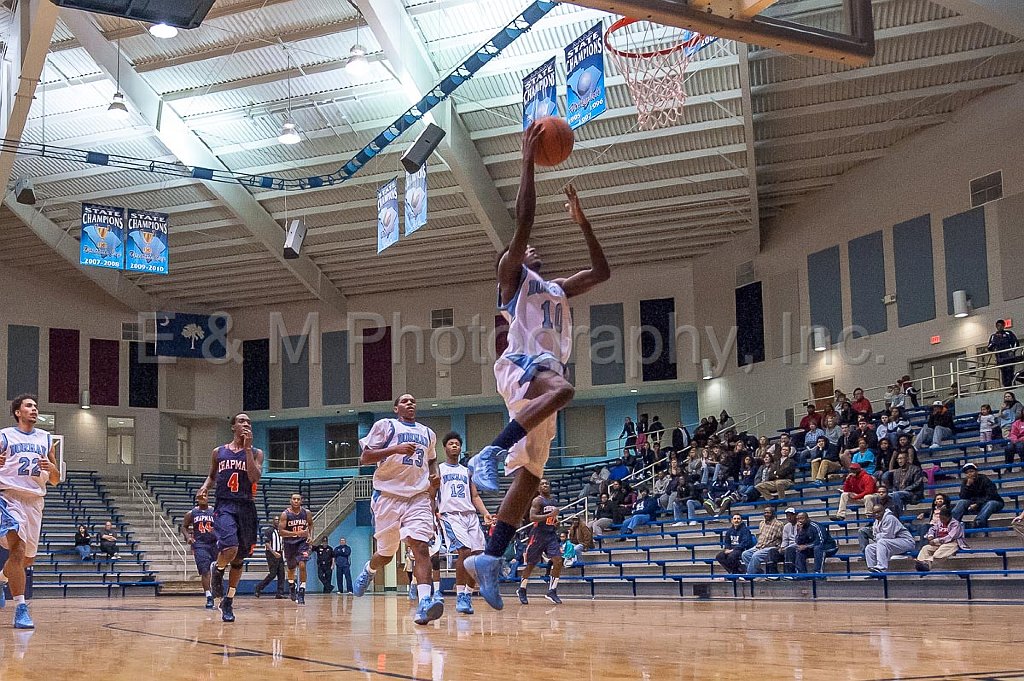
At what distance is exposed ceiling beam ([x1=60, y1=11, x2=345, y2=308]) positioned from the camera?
831 inches

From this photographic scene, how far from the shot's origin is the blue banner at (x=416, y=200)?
69.5ft

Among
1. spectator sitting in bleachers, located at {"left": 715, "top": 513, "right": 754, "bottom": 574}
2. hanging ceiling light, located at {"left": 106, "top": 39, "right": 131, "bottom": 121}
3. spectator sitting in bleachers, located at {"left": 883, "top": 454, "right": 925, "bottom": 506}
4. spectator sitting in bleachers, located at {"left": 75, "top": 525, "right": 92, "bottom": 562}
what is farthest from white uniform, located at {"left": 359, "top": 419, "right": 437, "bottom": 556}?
spectator sitting in bleachers, located at {"left": 75, "top": 525, "right": 92, "bottom": 562}

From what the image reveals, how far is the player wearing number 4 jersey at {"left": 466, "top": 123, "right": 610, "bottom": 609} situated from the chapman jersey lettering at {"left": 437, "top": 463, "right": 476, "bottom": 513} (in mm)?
5332

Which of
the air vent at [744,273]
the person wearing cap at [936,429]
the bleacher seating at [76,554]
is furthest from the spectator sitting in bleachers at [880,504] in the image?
the bleacher seating at [76,554]

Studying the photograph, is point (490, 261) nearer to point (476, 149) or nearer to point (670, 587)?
point (476, 149)

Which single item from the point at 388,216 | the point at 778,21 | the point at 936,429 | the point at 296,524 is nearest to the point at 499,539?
the point at 778,21

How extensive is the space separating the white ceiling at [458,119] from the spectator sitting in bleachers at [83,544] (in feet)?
27.3

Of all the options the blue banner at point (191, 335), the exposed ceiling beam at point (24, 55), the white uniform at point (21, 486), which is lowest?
the white uniform at point (21, 486)

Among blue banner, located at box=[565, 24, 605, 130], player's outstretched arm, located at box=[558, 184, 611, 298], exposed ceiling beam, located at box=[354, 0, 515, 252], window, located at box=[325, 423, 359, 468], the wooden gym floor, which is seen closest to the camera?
the wooden gym floor

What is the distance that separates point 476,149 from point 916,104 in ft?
31.2

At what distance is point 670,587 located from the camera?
18203 millimetres

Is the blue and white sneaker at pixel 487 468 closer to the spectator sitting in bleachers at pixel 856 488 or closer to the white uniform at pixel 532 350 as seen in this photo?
the white uniform at pixel 532 350

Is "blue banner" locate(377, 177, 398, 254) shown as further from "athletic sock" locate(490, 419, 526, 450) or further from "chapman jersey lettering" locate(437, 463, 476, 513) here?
"athletic sock" locate(490, 419, 526, 450)

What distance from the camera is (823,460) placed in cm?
1938
